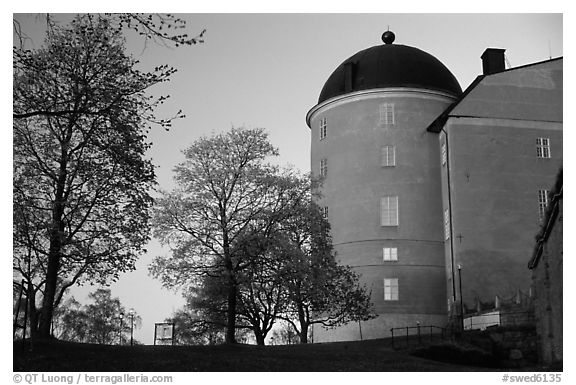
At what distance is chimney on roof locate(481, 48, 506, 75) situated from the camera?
108 ft

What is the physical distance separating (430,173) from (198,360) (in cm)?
1717

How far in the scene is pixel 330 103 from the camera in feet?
113

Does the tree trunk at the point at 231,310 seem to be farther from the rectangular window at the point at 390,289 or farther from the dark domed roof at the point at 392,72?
the dark domed roof at the point at 392,72

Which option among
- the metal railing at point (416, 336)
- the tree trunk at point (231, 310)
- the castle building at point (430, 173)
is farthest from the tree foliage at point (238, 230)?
the castle building at point (430, 173)

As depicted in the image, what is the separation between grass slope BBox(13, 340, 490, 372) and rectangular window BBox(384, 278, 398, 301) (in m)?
10.2

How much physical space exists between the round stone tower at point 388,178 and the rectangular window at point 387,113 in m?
0.04

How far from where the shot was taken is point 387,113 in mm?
33406

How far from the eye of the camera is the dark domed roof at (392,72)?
33.8 m

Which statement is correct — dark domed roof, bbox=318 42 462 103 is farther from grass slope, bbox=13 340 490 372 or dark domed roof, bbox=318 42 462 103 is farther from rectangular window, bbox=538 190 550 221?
grass slope, bbox=13 340 490 372

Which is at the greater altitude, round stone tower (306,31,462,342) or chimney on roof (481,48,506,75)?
chimney on roof (481,48,506,75)

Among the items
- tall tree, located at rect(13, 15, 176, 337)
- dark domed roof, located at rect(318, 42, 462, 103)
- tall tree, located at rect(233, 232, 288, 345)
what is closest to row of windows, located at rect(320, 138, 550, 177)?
dark domed roof, located at rect(318, 42, 462, 103)

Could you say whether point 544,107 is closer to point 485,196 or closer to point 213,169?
point 485,196

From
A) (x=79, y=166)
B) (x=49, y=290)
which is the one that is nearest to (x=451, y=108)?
(x=79, y=166)

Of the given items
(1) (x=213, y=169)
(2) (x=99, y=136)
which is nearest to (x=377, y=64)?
(1) (x=213, y=169)
